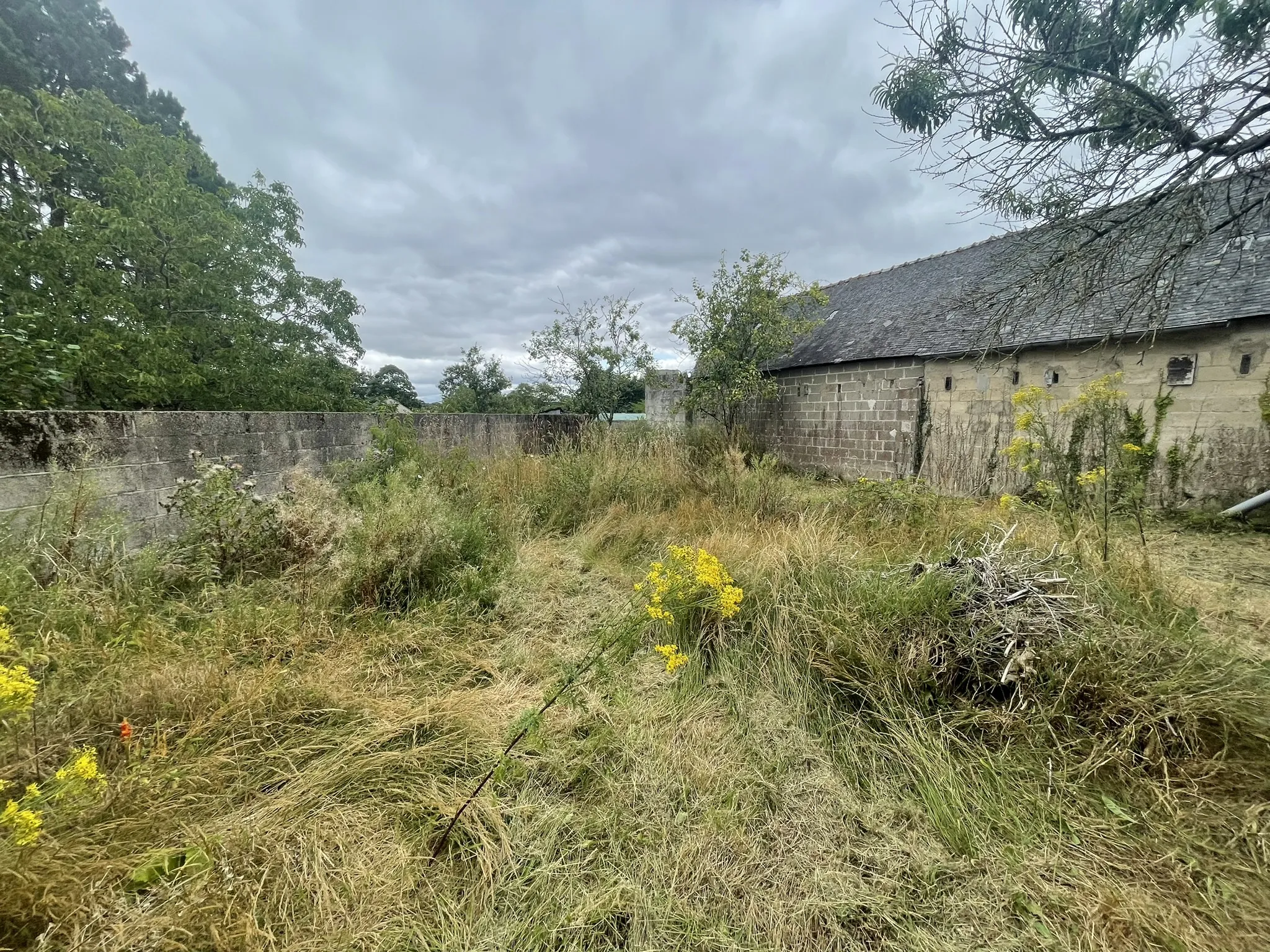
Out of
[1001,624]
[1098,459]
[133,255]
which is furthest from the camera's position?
[133,255]

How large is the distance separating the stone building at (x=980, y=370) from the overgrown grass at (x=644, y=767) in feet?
10.2

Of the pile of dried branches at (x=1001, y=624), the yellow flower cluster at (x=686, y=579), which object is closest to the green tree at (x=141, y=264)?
the yellow flower cluster at (x=686, y=579)

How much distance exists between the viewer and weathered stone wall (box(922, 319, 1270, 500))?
4.40m

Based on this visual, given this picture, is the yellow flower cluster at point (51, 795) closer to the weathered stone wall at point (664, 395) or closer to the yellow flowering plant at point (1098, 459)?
the yellow flowering plant at point (1098, 459)

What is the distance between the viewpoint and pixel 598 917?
3.96 ft

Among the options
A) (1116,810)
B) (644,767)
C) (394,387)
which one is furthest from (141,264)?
(394,387)

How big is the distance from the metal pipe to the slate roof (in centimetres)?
181

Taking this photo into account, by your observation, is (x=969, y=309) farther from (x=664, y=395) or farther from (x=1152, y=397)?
(x=664, y=395)

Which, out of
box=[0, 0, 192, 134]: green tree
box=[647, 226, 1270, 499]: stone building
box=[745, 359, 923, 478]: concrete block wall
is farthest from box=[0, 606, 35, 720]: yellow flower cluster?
box=[0, 0, 192, 134]: green tree

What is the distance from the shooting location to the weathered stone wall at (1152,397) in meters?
4.40

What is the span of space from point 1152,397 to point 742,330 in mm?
5665

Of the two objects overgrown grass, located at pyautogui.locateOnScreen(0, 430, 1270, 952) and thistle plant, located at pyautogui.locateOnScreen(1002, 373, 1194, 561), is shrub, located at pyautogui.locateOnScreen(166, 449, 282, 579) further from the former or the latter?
thistle plant, located at pyautogui.locateOnScreen(1002, 373, 1194, 561)

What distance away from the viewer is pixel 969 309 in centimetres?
496

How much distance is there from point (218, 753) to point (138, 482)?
219 centimetres
